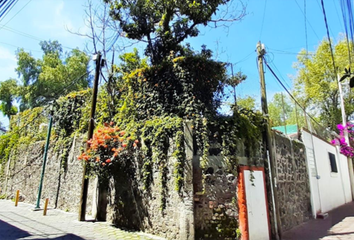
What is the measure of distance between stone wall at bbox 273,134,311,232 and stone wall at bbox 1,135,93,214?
6956 mm

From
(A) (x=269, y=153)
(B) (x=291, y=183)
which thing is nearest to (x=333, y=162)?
(B) (x=291, y=183)

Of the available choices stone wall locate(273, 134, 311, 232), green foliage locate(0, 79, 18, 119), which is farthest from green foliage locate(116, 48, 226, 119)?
green foliage locate(0, 79, 18, 119)

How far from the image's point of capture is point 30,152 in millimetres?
13266

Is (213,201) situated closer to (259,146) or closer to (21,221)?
(259,146)

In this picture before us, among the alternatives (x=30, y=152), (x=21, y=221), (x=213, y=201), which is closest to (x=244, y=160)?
(x=213, y=201)

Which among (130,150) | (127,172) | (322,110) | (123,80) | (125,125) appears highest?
(322,110)

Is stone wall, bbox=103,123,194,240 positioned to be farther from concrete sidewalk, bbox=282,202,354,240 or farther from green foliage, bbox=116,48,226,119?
concrete sidewalk, bbox=282,202,354,240

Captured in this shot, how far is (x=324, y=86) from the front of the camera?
2056 cm

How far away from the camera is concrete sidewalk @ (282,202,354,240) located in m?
7.00

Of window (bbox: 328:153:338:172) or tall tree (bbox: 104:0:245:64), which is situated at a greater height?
tall tree (bbox: 104:0:245:64)

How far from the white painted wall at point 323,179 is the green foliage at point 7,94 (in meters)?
24.2

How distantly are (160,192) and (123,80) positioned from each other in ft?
15.4

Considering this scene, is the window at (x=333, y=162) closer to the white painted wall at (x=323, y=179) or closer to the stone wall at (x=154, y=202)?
the white painted wall at (x=323, y=179)

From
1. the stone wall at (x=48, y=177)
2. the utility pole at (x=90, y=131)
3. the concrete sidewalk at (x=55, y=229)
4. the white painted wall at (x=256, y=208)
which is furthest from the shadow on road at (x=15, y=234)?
the white painted wall at (x=256, y=208)
